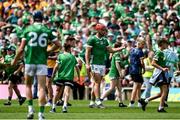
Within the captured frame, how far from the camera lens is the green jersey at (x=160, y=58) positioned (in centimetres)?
2397

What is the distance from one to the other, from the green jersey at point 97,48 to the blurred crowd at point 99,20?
292 inches

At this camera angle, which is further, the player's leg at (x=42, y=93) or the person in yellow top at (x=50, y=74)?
the person in yellow top at (x=50, y=74)

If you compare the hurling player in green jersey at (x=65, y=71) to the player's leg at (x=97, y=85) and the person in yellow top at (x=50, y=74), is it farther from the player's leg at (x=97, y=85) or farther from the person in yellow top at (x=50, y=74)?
the person in yellow top at (x=50, y=74)

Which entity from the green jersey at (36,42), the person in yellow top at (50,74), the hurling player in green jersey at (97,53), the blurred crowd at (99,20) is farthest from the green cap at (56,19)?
the green jersey at (36,42)

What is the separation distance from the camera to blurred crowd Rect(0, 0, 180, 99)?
114 ft

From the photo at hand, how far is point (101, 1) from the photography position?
38.9 metres

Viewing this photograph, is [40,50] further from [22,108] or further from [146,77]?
[146,77]

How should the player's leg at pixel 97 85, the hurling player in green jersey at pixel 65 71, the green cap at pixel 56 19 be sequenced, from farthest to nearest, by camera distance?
1. the green cap at pixel 56 19
2. the player's leg at pixel 97 85
3. the hurling player in green jersey at pixel 65 71

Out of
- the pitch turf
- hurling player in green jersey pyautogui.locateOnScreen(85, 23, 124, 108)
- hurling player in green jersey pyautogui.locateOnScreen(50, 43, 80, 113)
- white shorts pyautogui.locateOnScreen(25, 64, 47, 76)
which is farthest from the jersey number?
hurling player in green jersey pyautogui.locateOnScreen(85, 23, 124, 108)

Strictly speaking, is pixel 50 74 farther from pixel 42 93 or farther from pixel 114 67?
pixel 42 93

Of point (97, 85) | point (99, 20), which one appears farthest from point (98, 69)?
point (99, 20)

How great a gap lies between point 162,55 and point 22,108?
458 centimetres

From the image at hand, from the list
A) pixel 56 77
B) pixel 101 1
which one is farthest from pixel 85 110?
pixel 101 1

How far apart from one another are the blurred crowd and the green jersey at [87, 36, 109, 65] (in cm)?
740
